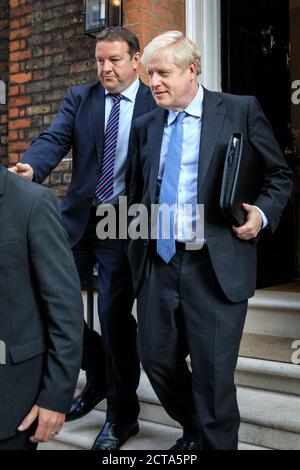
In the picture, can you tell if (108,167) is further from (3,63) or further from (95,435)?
(3,63)

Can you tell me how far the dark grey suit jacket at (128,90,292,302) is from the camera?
86.4 inches

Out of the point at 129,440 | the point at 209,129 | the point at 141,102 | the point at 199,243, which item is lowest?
the point at 129,440

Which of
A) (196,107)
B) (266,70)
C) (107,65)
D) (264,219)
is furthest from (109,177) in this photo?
(266,70)

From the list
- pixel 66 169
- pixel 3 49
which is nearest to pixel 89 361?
pixel 66 169

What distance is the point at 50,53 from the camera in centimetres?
440

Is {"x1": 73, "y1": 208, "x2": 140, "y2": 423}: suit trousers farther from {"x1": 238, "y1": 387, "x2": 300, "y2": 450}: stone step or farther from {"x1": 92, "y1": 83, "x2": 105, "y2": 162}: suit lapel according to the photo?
{"x1": 238, "y1": 387, "x2": 300, "y2": 450}: stone step

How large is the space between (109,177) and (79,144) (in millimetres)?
242

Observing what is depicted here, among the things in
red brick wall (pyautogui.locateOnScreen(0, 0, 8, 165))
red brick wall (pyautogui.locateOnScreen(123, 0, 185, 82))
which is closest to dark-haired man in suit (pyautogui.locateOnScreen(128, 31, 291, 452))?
red brick wall (pyautogui.locateOnScreen(123, 0, 185, 82))

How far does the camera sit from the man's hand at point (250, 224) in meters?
2.14

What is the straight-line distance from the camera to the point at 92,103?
285 cm

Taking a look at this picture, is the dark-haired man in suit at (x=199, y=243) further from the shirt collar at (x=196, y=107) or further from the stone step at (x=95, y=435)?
the stone step at (x=95, y=435)

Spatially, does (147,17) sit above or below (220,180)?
above

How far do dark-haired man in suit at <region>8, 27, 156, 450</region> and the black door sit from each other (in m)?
1.57

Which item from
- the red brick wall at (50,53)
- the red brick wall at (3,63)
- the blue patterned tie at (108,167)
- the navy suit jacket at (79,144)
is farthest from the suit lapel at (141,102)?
the red brick wall at (3,63)
